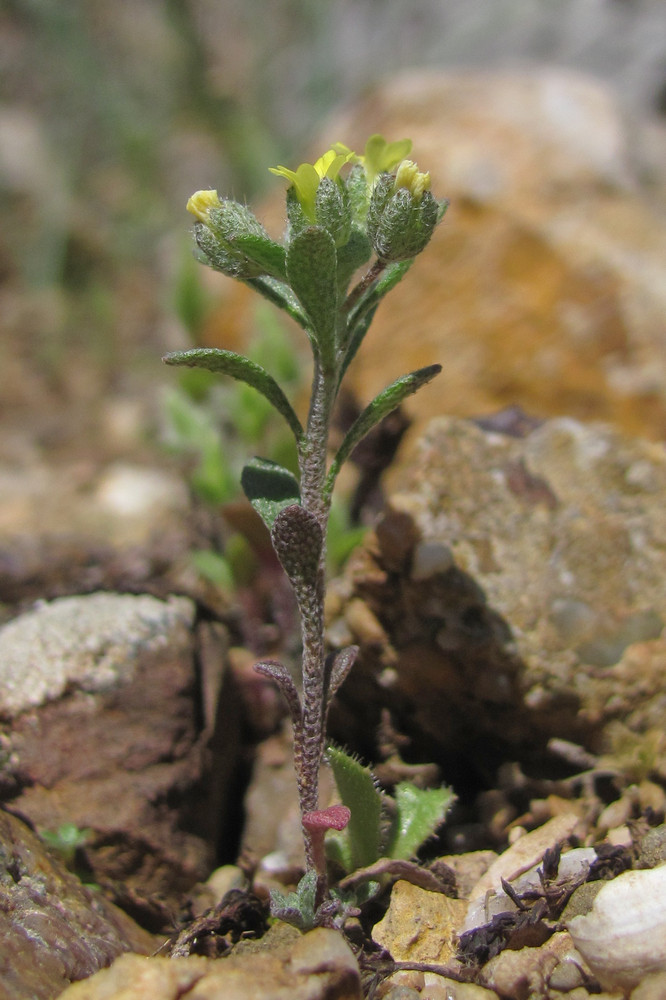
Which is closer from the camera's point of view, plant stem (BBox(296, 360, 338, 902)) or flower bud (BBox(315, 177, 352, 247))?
flower bud (BBox(315, 177, 352, 247))

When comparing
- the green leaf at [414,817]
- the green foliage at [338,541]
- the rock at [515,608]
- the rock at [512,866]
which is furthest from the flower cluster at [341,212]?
the rock at [512,866]

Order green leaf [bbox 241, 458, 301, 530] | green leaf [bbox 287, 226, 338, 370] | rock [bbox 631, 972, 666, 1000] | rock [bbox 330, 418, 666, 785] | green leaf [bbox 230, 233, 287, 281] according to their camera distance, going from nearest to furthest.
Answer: rock [bbox 631, 972, 666, 1000], green leaf [bbox 287, 226, 338, 370], green leaf [bbox 230, 233, 287, 281], green leaf [bbox 241, 458, 301, 530], rock [bbox 330, 418, 666, 785]

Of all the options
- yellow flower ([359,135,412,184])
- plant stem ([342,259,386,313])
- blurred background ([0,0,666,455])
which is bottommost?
plant stem ([342,259,386,313])

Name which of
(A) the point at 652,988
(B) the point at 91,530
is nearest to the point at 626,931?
(A) the point at 652,988

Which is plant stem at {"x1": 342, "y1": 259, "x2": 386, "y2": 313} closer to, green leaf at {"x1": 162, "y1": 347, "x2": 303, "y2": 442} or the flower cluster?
the flower cluster

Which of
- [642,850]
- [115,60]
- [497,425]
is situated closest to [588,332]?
[497,425]

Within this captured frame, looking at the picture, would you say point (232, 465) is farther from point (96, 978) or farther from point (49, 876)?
point (96, 978)

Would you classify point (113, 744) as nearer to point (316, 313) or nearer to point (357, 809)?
point (357, 809)

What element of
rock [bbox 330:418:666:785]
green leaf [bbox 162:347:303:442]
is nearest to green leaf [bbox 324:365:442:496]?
green leaf [bbox 162:347:303:442]
